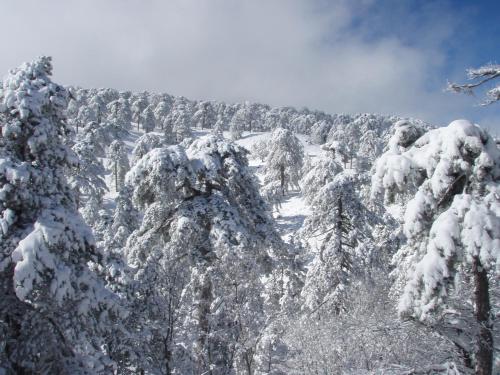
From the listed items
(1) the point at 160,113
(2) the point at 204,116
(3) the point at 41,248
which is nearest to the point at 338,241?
(3) the point at 41,248

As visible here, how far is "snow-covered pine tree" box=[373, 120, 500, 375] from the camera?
19.6 ft

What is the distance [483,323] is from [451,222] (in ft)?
6.51

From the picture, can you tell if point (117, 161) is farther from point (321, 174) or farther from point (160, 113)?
point (160, 113)

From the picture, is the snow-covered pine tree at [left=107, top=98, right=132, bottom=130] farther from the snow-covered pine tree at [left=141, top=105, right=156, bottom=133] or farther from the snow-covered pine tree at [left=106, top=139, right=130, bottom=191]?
the snow-covered pine tree at [left=106, top=139, right=130, bottom=191]

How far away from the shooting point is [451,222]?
6.13 metres

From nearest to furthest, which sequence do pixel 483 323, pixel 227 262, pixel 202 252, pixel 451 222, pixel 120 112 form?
pixel 451 222, pixel 483 323, pixel 227 262, pixel 202 252, pixel 120 112

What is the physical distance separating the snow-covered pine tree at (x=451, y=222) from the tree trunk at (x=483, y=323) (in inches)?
0.6

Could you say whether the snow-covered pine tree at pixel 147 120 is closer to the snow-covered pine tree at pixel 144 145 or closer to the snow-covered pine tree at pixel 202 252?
the snow-covered pine tree at pixel 144 145

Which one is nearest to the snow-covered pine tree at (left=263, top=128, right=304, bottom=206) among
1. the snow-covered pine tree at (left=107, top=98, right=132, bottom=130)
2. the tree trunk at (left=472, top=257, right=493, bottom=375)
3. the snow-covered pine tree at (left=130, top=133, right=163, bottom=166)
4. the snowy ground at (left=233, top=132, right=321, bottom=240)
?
the snowy ground at (left=233, top=132, right=321, bottom=240)

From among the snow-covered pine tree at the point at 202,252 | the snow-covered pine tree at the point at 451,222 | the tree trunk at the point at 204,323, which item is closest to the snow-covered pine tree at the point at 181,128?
the snow-covered pine tree at the point at 202,252

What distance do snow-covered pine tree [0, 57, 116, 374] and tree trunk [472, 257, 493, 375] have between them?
6516mm

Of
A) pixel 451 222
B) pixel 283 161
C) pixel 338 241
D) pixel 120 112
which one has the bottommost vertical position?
pixel 338 241

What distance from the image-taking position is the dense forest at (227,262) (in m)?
6.45

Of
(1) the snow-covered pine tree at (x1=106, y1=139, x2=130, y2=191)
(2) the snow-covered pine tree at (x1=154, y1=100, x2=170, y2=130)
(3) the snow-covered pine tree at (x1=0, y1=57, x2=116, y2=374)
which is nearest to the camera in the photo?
(3) the snow-covered pine tree at (x1=0, y1=57, x2=116, y2=374)
